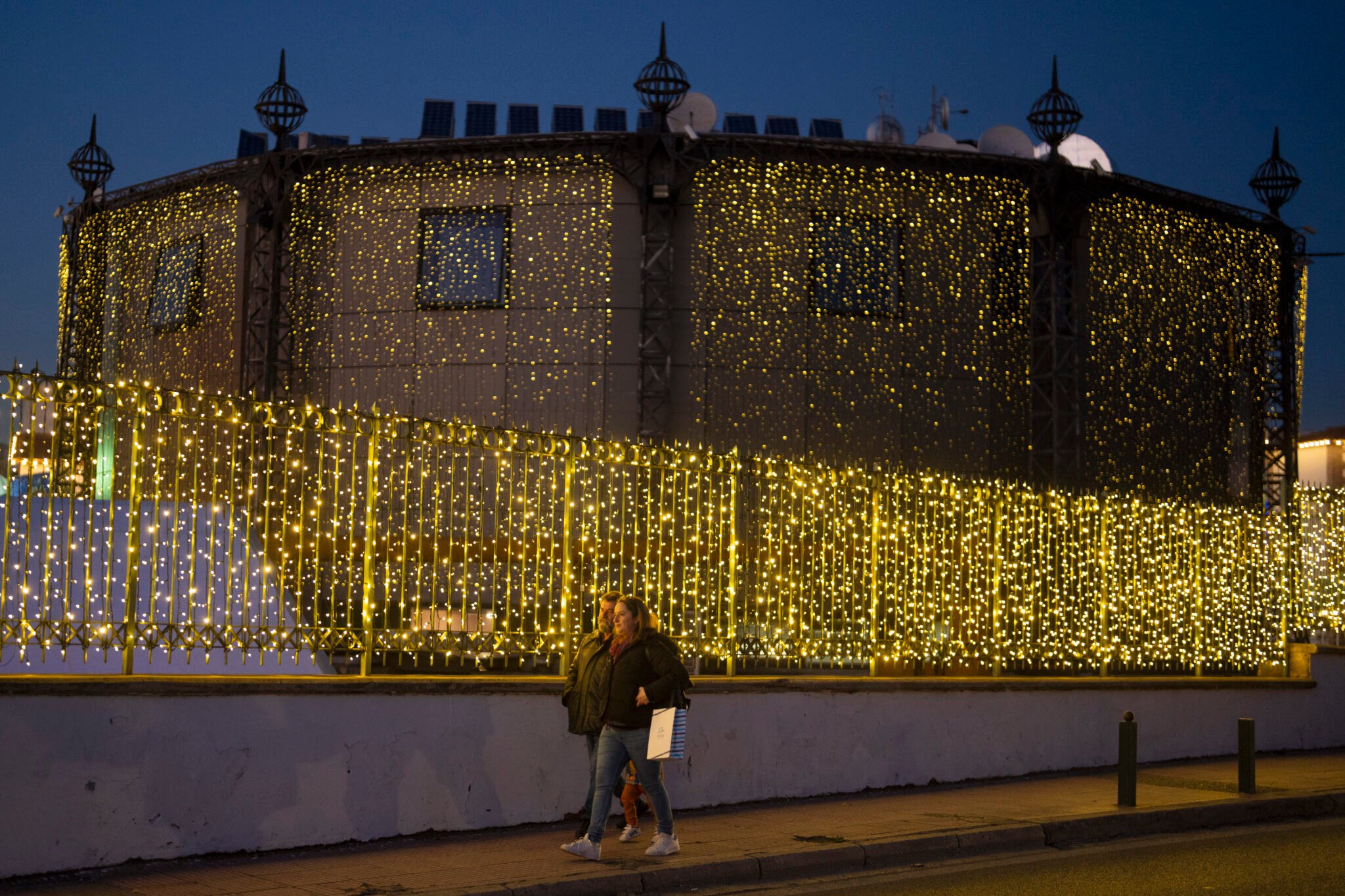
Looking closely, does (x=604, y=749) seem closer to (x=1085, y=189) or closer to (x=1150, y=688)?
(x=1150, y=688)

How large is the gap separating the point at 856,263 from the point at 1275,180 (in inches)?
432

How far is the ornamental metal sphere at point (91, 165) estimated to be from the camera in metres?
31.2

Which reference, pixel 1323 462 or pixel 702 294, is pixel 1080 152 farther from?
pixel 1323 462

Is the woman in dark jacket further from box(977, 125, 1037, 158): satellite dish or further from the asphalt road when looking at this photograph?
box(977, 125, 1037, 158): satellite dish

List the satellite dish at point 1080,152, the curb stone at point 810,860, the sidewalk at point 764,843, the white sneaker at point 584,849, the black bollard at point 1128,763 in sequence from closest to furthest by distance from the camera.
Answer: the sidewalk at point 764,843, the white sneaker at point 584,849, the curb stone at point 810,860, the black bollard at point 1128,763, the satellite dish at point 1080,152

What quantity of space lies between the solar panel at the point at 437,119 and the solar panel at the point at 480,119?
45cm

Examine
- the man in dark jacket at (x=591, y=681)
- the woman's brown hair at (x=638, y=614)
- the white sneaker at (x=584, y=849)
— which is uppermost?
the woman's brown hair at (x=638, y=614)

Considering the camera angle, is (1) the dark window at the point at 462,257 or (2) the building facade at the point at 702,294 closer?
(2) the building facade at the point at 702,294

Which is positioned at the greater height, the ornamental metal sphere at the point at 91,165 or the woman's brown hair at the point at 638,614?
the ornamental metal sphere at the point at 91,165

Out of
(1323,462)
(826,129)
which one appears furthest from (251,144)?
(1323,462)

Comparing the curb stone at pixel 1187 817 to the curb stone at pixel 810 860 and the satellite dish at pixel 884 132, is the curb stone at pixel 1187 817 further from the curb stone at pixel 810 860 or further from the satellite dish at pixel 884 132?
the satellite dish at pixel 884 132

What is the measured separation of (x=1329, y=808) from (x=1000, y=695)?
10.4ft

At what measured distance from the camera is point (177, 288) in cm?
2898

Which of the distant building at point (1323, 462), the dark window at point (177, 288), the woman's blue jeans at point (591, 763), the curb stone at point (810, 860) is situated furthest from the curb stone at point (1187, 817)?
the distant building at point (1323, 462)
